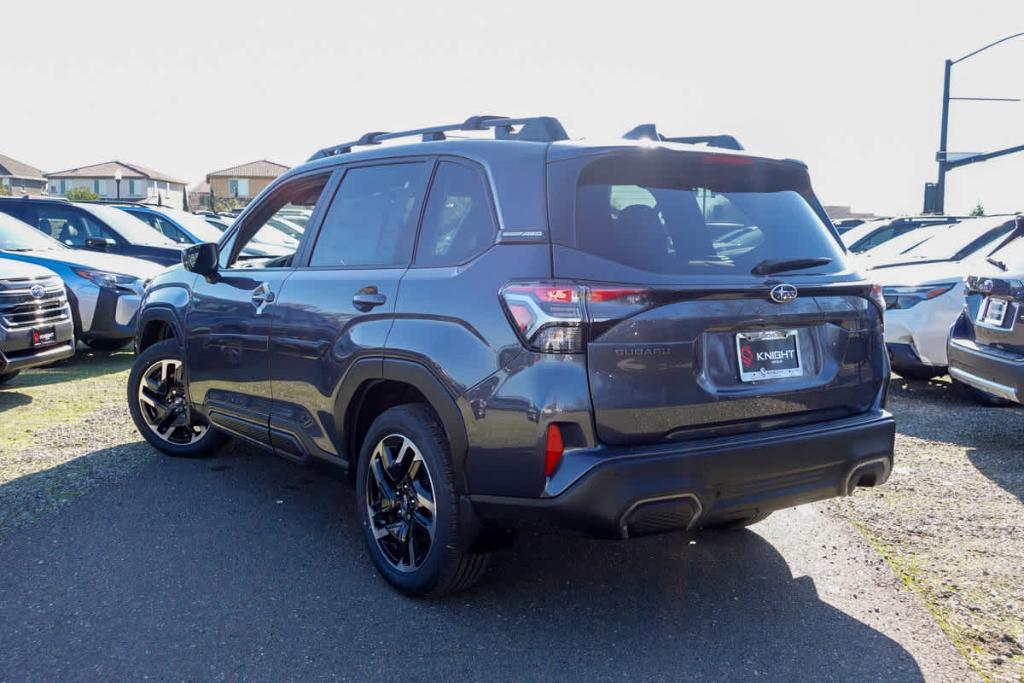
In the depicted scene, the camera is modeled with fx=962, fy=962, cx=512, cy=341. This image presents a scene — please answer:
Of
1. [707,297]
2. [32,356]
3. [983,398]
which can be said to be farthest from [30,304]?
[983,398]

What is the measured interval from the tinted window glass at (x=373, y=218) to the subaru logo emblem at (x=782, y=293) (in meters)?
1.49

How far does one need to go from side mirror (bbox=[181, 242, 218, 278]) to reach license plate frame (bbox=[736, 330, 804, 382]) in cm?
314

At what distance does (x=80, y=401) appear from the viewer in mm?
8234

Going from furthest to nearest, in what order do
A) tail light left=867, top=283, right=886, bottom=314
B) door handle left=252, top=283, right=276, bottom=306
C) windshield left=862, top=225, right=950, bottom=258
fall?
windshield left=862, top=225, right=950, bottom=258, door handle left=252, top=283, right=276, bottom=306, tail light left=867, top=283, right=886, bottom=314

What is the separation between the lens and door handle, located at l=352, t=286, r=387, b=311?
4015mm

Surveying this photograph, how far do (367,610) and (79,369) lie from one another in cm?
769

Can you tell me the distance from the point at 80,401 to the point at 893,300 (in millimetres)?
7213

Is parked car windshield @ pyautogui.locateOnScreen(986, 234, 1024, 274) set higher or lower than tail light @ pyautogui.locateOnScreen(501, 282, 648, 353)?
higher

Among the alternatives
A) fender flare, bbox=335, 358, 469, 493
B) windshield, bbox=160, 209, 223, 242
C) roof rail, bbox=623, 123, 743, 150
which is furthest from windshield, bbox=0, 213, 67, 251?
roof rail, bbox=623, 123, 743, 150

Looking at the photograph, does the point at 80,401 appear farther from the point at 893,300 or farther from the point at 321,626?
the point at 893,300

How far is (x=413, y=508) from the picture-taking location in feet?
12.8

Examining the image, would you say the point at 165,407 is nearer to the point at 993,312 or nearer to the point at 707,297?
the point at 707,297

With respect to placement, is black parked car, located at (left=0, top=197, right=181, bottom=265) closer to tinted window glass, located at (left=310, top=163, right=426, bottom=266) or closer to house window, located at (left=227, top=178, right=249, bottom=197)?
tinted window glass, located at (left=310, top=163, right=426, bottom=266)

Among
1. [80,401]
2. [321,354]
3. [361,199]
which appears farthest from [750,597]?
[80,401]
